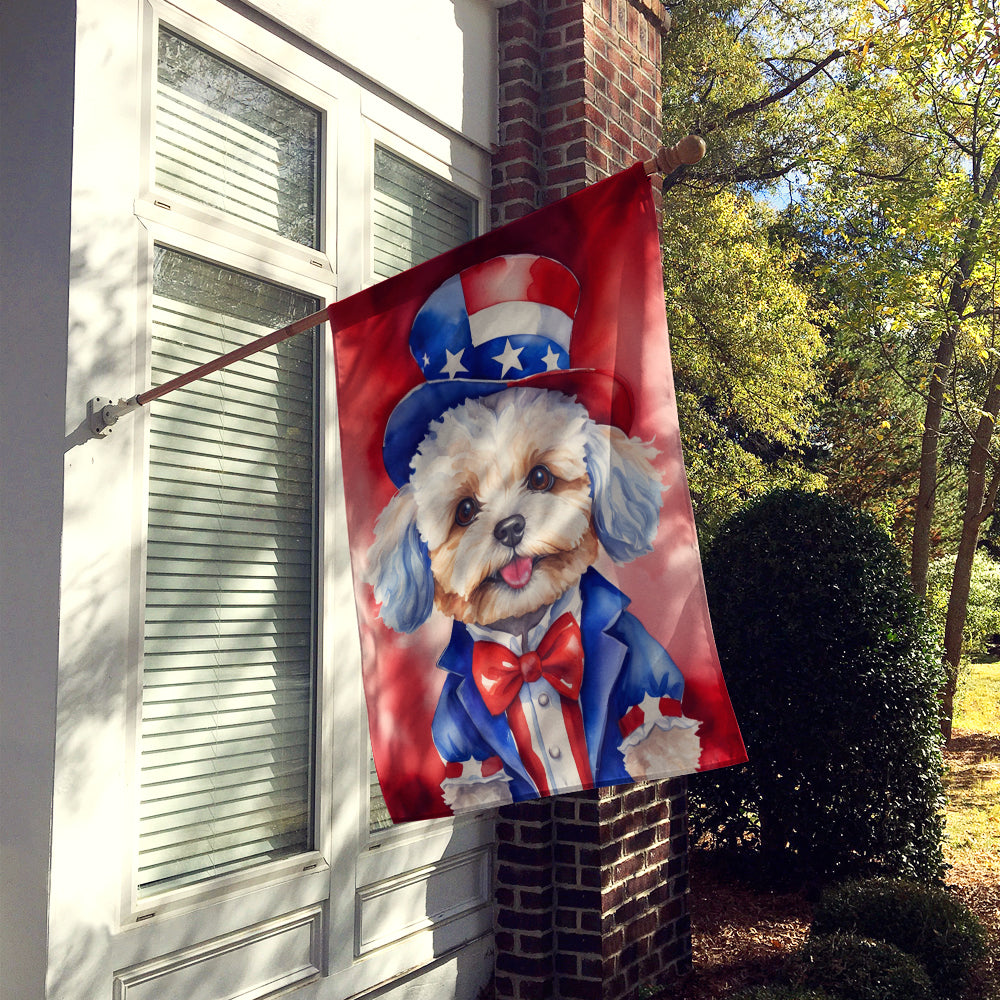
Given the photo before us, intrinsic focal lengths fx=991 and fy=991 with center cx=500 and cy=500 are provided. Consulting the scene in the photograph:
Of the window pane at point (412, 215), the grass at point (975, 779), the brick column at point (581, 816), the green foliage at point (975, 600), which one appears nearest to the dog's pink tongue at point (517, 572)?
the window pane at point (412, 215)

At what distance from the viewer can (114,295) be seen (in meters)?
2.97

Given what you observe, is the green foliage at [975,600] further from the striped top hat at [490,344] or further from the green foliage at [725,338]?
the striped top hat at [490,344]

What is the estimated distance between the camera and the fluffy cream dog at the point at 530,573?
2.65 meters

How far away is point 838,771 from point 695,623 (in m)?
3.80

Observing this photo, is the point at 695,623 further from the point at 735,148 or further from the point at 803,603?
the point at 735,148

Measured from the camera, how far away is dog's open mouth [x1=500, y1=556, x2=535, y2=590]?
2693 millimetres

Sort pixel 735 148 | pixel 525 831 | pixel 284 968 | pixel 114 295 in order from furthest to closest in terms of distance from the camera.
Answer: pixel 735 148, pixel 525 831, pixel 284 968, pixel 114 295

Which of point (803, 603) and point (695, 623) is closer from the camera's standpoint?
point (695, 623)

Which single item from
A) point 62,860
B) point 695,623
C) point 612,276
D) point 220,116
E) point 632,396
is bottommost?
point 62,860

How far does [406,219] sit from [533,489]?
2051 millimetres

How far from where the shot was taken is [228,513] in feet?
11.1

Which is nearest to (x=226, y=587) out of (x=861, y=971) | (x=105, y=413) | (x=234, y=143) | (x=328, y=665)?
(x=328, y=665)

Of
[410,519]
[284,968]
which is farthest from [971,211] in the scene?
[284,968]

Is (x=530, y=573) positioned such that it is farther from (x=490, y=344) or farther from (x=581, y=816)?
(x=581, y=816)
